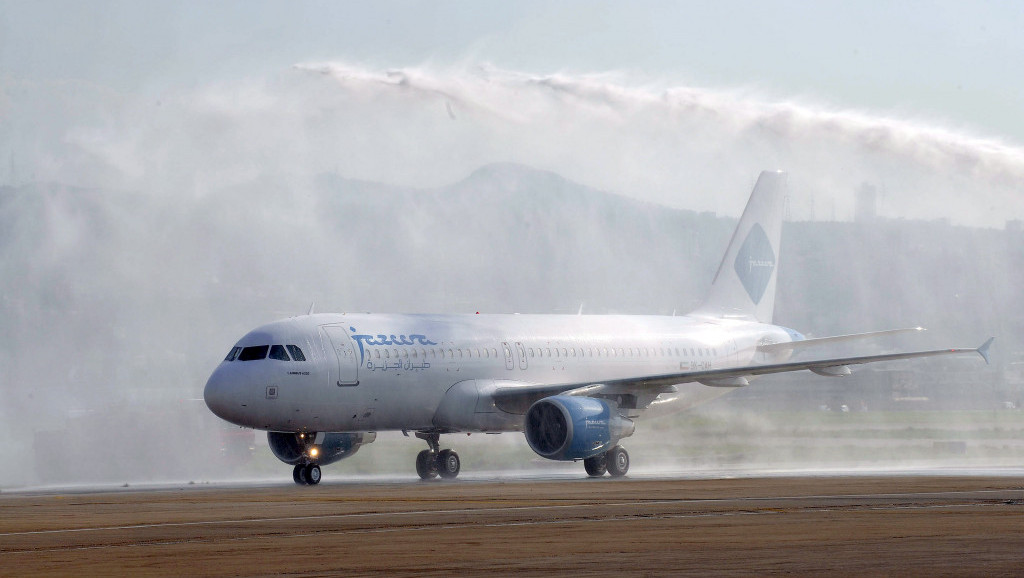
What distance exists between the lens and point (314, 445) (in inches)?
1485

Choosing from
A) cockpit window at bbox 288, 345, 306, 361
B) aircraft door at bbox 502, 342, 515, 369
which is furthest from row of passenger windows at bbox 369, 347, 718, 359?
cockpit window at bbox 288, 345, 306, 361

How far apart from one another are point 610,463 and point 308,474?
26.7 ft

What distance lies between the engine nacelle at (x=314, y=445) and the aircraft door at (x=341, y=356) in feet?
6.95

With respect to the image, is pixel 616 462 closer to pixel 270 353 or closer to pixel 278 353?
pixel 278 353

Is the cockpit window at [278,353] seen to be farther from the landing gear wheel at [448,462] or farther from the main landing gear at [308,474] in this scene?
the landing gear wheel at [448,462]

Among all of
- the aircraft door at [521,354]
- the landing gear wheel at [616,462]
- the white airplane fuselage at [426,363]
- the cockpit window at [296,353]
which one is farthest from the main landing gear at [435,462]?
the cockpit window at [296,353]

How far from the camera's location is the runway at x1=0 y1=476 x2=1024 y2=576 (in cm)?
1473

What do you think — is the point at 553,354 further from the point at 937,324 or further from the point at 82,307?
the point at 937,324

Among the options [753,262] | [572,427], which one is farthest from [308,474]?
[753,262]

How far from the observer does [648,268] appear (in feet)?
212

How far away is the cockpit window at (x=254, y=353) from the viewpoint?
36.0 meters

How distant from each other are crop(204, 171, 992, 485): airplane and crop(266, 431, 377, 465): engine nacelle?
37mm

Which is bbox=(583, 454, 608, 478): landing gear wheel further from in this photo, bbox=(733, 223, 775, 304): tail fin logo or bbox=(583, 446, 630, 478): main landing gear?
bbox=(733, 223, 775, 304): tail fin logo

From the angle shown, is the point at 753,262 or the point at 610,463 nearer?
the point at 610,463
